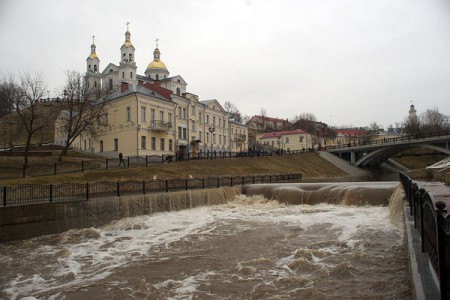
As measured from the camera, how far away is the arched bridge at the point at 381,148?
179 feet

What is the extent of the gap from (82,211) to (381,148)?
59.6 meters

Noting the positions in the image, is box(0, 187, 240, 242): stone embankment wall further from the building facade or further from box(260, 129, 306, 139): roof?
box(260, 129, 306, 139): roof

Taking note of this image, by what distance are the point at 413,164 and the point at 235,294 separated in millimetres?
86911

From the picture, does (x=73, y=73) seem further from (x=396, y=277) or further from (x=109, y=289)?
(x=396, y=277)

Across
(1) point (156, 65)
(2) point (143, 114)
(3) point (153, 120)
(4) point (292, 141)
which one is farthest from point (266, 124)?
(2) point (143, 114)

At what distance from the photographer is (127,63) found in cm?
7369

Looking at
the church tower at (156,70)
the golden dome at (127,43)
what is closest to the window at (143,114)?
the church tower at (156,70)

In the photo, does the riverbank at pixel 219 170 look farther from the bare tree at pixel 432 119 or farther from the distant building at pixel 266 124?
the distant building at pixel 266 124

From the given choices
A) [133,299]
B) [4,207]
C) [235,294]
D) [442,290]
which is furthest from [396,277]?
[4,207]

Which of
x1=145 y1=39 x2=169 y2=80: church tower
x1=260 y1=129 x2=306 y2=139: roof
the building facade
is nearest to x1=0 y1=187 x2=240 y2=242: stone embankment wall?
the building facade

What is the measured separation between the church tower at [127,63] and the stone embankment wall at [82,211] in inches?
2265

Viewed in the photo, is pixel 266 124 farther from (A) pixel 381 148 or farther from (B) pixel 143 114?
(B) pixel 143 114

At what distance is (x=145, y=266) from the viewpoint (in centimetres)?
1024

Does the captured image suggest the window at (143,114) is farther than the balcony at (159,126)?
No
